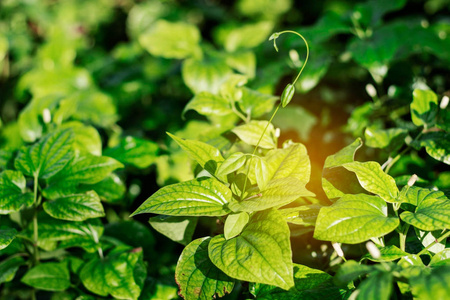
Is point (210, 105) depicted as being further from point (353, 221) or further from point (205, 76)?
point (353, 221)

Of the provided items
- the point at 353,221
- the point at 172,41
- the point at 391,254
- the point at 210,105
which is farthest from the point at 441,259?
the point at 172,41

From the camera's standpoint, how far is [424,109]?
3.47ft

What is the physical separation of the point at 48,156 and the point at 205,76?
2.40ft

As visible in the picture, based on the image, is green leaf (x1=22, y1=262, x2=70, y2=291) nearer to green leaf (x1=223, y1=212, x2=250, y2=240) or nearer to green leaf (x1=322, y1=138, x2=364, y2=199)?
green leaf (x1=223, y1=212, x2=250, y2=240)

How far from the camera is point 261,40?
1985 millimetres

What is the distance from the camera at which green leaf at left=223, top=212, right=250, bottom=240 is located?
2.56 feet

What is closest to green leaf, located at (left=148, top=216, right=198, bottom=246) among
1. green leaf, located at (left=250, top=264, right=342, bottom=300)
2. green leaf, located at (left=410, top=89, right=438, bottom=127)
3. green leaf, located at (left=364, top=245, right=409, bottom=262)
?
green leaf, located at (left=250, top=264, right=342, bottom=300)

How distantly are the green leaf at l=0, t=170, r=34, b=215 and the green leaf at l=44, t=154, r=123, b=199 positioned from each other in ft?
0.17

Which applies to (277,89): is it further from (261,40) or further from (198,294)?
(198,294)

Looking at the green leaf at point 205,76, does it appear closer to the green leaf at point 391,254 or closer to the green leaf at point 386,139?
the green leaf at point 386,139

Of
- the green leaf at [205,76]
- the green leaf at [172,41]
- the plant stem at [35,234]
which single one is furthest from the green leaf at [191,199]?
the green leaf at [172,41]

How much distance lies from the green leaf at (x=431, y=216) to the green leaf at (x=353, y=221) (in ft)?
0.12

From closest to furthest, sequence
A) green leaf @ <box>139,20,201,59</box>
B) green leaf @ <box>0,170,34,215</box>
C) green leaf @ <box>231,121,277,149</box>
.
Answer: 1. green leaf @ <box>0,170,34,215</box>
2. green leaf @ <box>231,121,277,149</box>
3. green leaf @ <box>139,20,201,59</box>

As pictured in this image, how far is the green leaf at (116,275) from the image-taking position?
0.94 m
